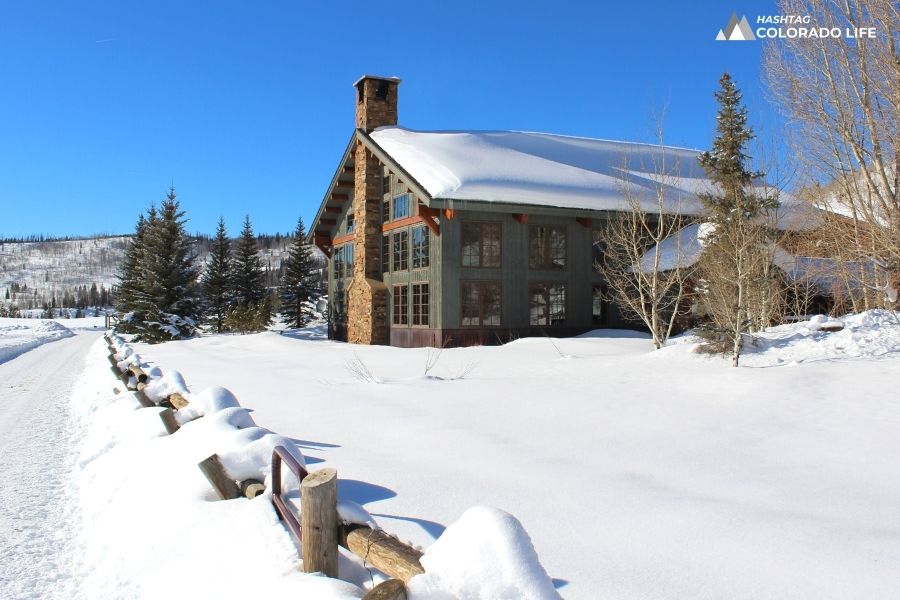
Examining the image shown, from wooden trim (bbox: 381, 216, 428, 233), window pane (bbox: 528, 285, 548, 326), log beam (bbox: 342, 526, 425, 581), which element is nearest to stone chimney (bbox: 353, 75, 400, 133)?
wooden trim (bbox: 381, 216, 428, 233)

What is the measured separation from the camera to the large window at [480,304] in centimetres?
2131

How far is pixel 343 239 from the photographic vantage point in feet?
95.6

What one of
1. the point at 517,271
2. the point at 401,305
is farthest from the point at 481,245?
the point at 401,305

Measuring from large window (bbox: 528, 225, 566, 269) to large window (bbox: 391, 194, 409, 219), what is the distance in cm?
493

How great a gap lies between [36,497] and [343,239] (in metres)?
24.1

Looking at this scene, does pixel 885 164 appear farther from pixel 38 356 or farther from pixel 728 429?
pixel 38 356

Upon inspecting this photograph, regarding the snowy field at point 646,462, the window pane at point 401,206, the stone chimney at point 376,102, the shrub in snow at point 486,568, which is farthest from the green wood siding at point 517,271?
the shrub in snow at point 486,568

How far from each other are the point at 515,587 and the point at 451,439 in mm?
4212

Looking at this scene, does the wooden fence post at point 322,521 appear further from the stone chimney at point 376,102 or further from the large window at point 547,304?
the stone chimney at point 376,102

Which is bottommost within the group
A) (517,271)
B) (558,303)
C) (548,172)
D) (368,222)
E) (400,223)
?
(558,303)

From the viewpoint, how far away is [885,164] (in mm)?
12477

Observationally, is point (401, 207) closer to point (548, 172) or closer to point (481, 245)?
point (481, 245)

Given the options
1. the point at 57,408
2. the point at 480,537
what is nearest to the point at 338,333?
the point at 57,408

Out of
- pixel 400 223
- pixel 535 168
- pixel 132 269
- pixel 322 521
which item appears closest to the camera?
pixel 322 521
